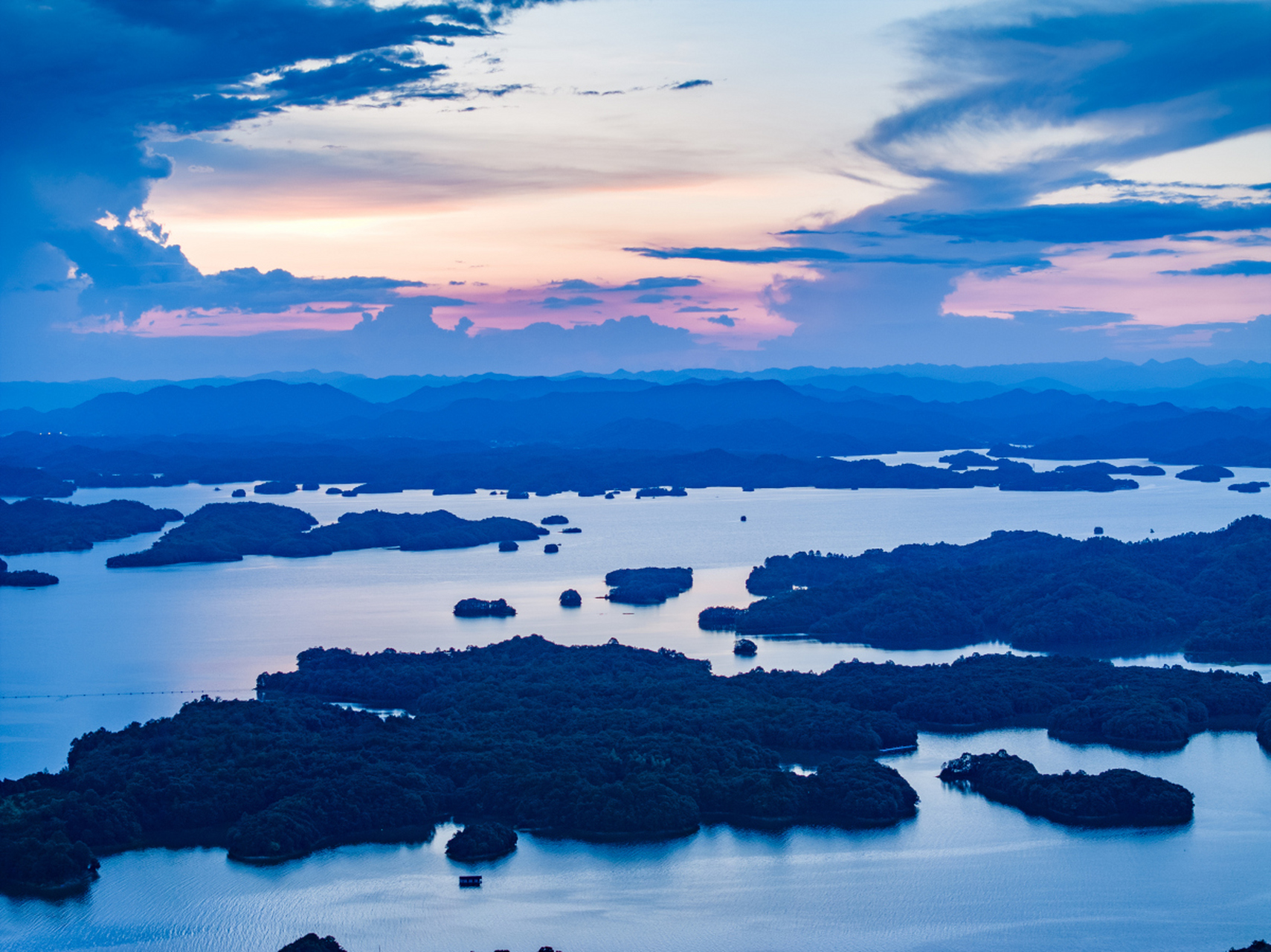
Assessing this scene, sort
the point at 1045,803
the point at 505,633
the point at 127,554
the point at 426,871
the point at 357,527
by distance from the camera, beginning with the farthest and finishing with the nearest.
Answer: the point at 357,527 < the point at 127,554 < the point at 505,633 < the point at 1045,803 < the point at 426,871

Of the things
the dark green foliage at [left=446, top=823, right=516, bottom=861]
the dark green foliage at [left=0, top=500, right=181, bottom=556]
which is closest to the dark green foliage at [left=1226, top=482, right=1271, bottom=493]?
the dark green foliage at [left=0, top=500, right=181, bottom=556]

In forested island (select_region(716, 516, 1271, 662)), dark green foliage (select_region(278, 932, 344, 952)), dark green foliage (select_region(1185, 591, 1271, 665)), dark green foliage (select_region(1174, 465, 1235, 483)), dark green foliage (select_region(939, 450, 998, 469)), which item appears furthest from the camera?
dark green foliage (select_region(939, 450, 998, 469))

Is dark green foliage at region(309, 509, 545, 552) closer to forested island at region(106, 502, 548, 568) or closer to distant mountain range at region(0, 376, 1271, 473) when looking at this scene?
forested island at region(106, 502, 548, 568)

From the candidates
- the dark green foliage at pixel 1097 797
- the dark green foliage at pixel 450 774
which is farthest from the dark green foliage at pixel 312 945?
the dark green foliage at pixel 1097 797

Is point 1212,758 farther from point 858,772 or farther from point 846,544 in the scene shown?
point 846,544

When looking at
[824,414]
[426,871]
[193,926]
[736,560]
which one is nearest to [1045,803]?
[426,871]
